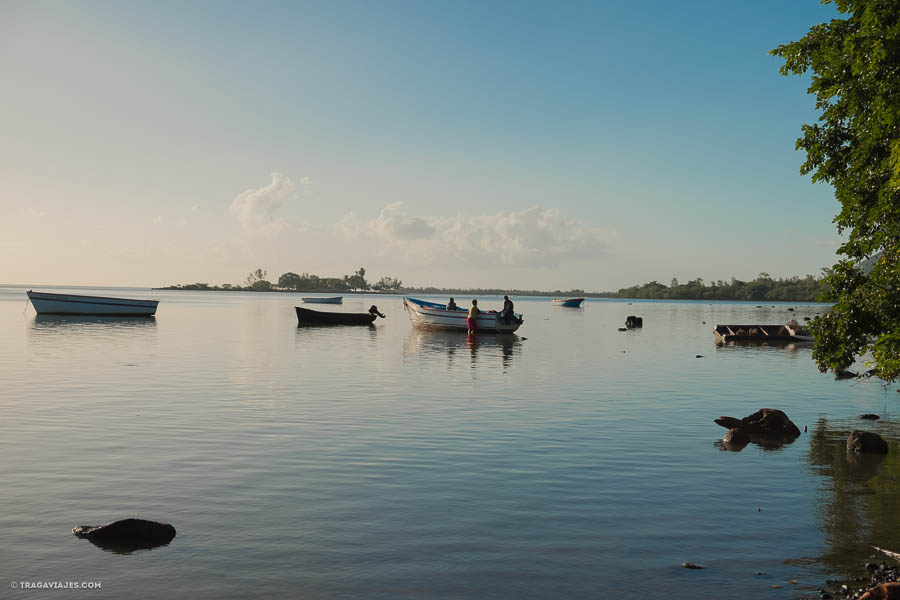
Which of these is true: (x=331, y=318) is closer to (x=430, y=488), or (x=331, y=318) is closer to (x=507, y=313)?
(x=507, y=313)

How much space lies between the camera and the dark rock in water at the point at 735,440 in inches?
714

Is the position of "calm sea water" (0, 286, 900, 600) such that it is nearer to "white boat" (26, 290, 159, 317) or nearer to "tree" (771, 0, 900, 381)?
"tree" (771, 0, 900, 381)

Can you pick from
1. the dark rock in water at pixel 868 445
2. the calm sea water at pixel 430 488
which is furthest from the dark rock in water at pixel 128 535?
the dark rock in water at pixel 868 445

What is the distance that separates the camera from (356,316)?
252 ft

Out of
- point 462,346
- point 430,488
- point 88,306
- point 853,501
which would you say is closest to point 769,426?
point 853,501

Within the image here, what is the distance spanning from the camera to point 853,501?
516 inches

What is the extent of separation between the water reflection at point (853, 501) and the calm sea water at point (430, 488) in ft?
0.21

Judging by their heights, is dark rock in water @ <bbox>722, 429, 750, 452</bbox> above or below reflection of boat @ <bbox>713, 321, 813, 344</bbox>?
below

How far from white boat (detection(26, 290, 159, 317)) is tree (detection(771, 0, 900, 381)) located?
7972cm

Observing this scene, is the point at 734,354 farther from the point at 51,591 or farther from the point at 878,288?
the point at 51,591

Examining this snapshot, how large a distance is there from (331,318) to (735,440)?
212 feet

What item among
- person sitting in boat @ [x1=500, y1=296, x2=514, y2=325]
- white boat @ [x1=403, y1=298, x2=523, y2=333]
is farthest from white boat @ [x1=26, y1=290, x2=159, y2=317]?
person sitting in boat @ [x1=500, y1=296, x2=514, y2=325]

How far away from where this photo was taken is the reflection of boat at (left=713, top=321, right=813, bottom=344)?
207 feet

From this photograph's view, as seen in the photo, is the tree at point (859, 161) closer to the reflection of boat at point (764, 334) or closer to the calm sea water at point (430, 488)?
the calm sea water at point (430, 488)
